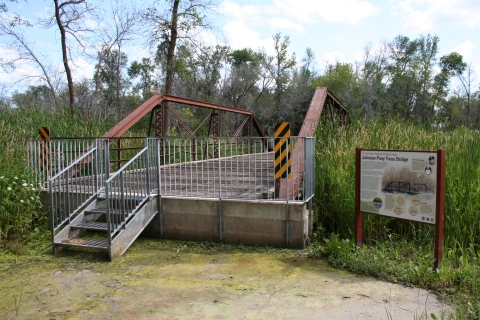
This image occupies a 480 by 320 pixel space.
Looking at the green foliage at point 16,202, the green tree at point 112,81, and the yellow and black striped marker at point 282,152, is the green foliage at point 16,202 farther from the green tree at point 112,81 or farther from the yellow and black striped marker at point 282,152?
the green tree at point 112,81

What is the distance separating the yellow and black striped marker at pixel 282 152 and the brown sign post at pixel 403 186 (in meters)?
1.13

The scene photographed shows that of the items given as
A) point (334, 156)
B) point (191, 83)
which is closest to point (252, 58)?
point (191, 83)

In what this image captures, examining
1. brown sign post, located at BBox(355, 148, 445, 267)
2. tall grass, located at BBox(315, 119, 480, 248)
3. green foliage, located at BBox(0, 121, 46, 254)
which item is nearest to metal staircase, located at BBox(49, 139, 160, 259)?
green foliage, located at BBox(0, 121, 46, 254)

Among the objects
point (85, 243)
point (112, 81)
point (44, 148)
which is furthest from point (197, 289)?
point (112, 81)

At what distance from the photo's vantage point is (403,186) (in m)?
5.03

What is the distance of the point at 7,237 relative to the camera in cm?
639

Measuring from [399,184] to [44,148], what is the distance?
22.8 ft

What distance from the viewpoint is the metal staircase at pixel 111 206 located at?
5.66 meters

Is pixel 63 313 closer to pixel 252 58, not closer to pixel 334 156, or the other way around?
pixel 334 156

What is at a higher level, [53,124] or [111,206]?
[53,124]

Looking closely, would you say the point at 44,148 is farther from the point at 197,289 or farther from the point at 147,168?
the point at 197,289

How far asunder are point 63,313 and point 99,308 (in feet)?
1.11

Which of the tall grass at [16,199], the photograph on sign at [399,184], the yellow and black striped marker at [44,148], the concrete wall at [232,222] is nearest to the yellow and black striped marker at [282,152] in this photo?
the concrete wall at [232,222]

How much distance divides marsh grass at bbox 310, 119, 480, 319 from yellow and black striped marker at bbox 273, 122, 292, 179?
105 centimetres
